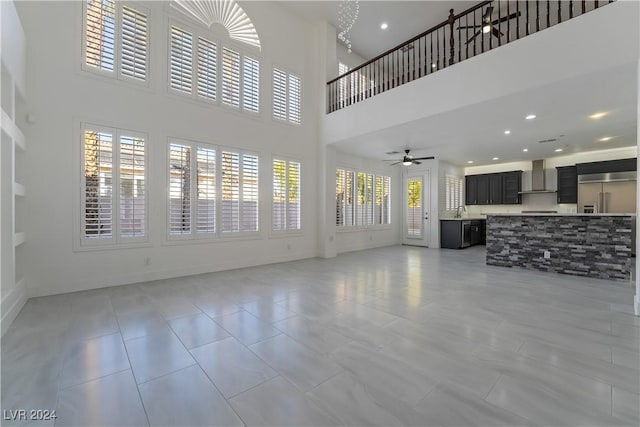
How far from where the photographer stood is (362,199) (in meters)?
8.16

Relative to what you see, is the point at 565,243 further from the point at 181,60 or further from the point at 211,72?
the point at 181,60

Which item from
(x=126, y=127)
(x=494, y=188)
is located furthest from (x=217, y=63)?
(x=494, y=188)

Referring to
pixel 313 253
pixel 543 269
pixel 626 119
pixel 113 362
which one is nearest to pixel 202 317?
pixel 113 362

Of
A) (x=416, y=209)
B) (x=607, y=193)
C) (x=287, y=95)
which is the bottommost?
(x=416, y=209)

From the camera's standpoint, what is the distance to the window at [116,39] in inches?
154

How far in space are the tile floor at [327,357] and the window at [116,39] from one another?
11.2 feet

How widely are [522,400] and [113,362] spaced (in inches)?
112

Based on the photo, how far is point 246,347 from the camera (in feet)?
7.38

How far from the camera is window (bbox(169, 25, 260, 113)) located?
4699 millimetres

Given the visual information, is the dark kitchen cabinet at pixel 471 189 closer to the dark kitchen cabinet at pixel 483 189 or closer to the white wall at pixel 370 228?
the dark kitchen cabinet at pixel 483 189

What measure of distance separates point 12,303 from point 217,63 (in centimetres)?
473

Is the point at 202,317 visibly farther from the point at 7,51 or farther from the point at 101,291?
the point at 7,51

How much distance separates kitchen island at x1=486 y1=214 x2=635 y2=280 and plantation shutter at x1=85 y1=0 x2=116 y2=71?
7.72 meters

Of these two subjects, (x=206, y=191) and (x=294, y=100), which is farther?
(x=294, y=100)
